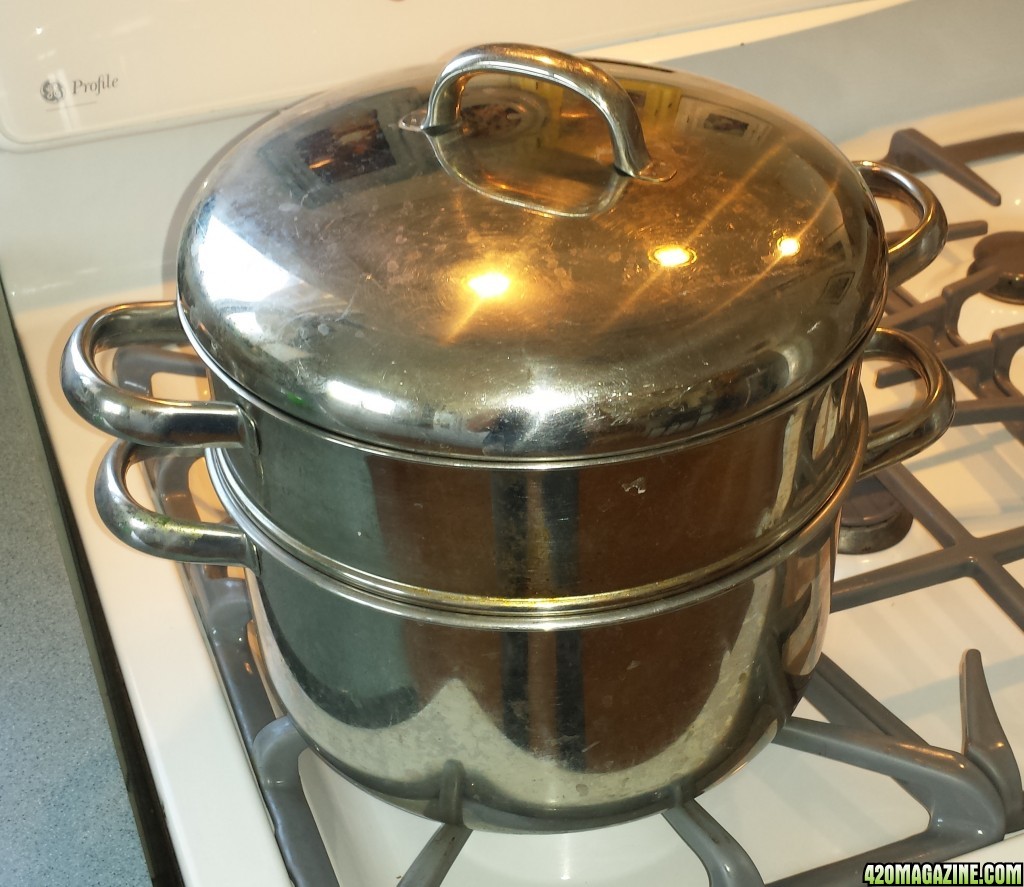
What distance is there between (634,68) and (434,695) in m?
0.27

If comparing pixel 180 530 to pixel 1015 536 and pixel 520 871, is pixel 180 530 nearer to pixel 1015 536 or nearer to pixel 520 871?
pixel 520 871

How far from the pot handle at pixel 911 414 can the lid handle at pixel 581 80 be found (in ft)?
0.44

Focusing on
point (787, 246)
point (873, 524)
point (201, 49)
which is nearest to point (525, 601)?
point (787, 246)

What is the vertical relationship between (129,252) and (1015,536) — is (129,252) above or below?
above

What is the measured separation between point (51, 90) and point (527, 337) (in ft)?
1.44

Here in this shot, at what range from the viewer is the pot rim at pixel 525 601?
0.35m

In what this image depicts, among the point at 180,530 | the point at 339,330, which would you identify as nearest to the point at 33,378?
the point at 180,530

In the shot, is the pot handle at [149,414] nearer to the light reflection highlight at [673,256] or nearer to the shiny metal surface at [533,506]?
the shiny metal surface at [533,506]

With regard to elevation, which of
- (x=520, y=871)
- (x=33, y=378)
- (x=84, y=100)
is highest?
(x=84, y=100)

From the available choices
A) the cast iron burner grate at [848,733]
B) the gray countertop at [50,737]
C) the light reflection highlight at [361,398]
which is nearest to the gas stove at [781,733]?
the cast iron burner grate at [848,733]

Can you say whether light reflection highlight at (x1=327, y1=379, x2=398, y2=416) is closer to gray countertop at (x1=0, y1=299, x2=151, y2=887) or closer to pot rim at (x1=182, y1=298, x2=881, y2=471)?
pot rim at (x1=182, y1=298, x2=881, y2=471)

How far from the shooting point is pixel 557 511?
33 cm

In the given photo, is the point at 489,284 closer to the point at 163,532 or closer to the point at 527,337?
the point at 527,337

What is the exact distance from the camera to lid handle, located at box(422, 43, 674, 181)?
35 cm
